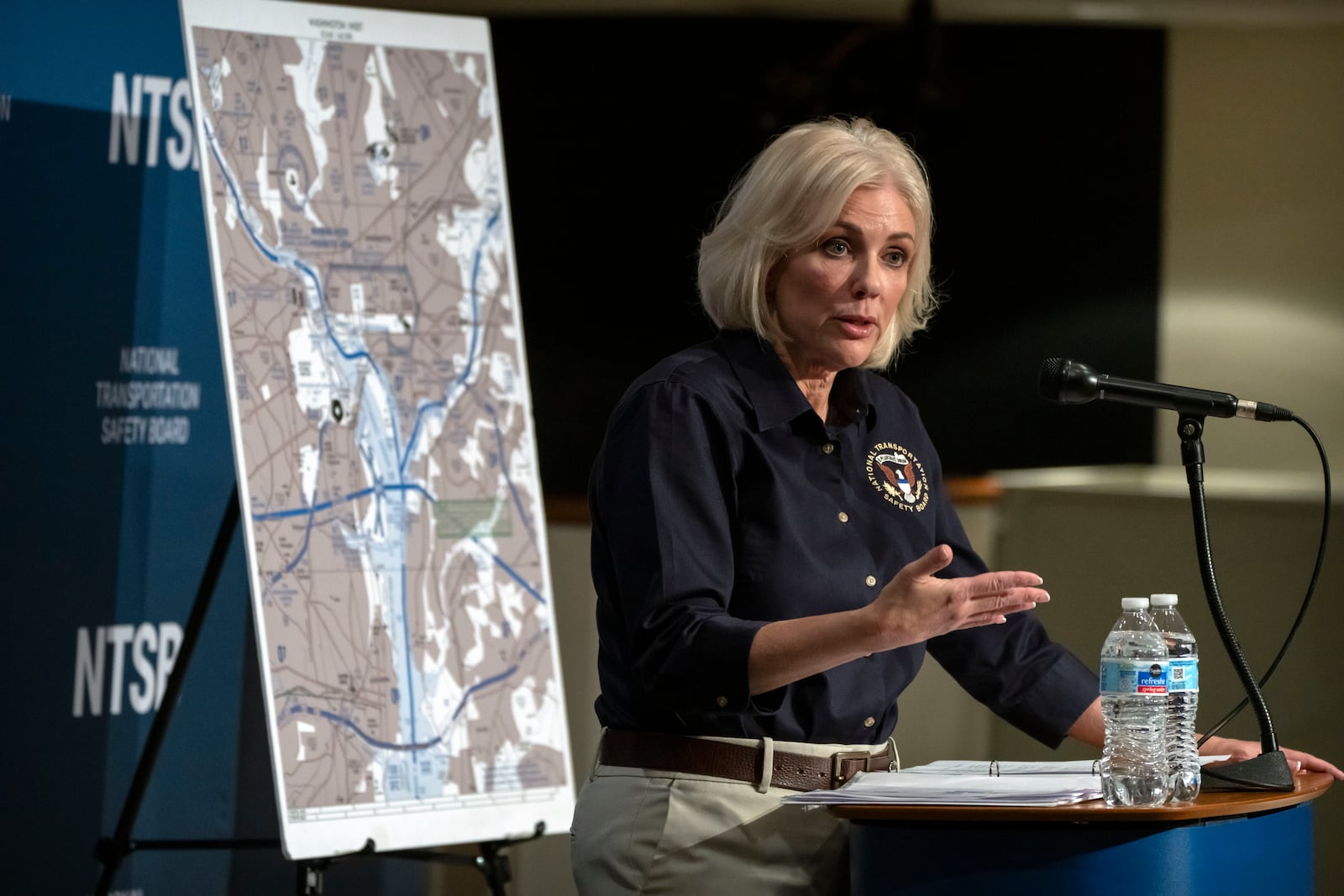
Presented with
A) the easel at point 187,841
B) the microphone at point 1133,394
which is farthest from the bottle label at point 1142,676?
the easel at point 187,841

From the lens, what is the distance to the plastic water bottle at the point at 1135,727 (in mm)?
1518

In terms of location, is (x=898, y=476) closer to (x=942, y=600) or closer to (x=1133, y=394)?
(x=1133, y=394)

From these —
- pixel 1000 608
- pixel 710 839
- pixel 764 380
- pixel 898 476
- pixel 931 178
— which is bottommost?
pixel 710 839

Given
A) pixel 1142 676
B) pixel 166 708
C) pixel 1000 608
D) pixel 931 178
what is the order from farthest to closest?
1. pixel 931 178
2. pixel 166 708
3. pixel 1142 676
4. pixel 1000 608

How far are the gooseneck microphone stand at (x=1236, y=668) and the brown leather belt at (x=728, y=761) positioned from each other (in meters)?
0.40

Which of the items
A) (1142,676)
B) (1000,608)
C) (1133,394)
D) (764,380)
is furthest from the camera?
(764,380)

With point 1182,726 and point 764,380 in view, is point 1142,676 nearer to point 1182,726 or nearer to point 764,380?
point 1182,726

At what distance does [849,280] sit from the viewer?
1.80 m

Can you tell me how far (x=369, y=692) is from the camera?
270cm

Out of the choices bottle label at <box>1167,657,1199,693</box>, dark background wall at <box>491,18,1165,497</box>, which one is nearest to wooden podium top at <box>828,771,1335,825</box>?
bottle label at <box>1167,657,1199,693</box>

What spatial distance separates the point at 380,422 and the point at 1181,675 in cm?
163

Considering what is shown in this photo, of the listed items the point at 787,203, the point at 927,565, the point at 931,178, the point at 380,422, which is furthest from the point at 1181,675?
the point at 931,178

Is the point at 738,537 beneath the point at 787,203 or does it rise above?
beneath

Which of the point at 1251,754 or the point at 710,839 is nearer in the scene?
the point at 710,839
